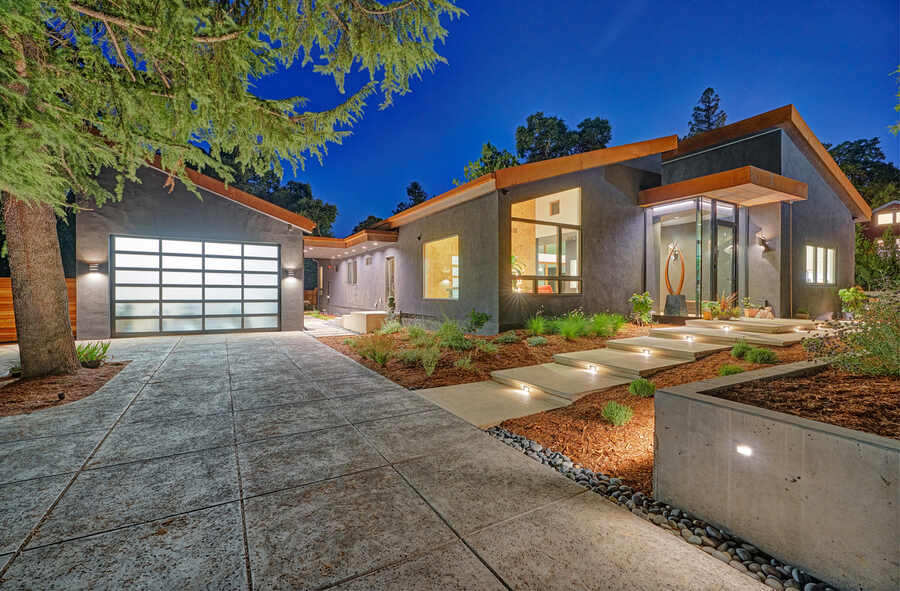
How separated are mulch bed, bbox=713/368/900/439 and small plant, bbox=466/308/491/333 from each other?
5.73m

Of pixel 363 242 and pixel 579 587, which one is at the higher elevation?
pixel 363 242

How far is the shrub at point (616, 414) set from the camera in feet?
10.7

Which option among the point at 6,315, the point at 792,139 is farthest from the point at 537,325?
the point at 6,315

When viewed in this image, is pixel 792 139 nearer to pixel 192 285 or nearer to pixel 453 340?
pixel 453 340

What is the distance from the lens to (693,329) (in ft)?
23.0

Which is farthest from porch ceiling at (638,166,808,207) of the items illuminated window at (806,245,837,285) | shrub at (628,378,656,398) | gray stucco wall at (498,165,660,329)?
shrub at (628,378,656,398)

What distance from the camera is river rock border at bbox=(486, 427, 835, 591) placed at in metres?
1.59

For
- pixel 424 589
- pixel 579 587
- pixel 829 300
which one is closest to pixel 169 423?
pixel 424 589

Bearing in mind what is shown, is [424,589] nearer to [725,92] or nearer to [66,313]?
[66,313]

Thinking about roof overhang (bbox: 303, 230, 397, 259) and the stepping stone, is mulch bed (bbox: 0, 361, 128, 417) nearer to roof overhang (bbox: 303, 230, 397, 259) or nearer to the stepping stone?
the stepping stone

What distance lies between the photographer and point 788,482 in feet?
5.51

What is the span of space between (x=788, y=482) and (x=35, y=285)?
25.2ft

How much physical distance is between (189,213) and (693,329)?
12210 millimetres

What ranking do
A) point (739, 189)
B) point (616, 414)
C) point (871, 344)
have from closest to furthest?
point (871, 344)
point (616, 414)
point (739, 189)
